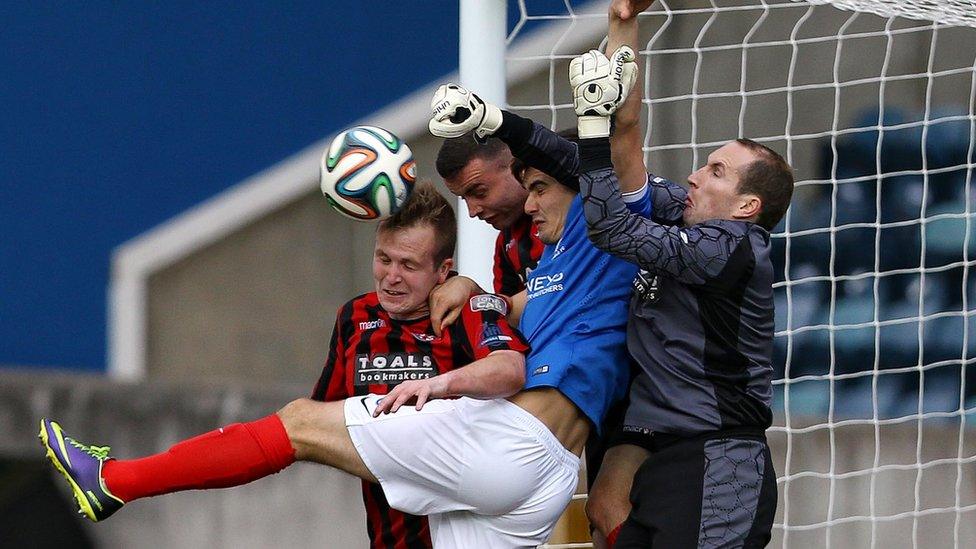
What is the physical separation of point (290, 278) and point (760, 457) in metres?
4.63

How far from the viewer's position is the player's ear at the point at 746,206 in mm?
3664

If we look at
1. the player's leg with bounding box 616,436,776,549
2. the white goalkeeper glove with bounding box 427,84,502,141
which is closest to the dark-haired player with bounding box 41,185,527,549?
the white goalkeeper glove with bounding box 427,84,502,141

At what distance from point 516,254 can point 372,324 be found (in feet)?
2.04

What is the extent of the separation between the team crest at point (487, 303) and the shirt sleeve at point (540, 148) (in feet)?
1.17

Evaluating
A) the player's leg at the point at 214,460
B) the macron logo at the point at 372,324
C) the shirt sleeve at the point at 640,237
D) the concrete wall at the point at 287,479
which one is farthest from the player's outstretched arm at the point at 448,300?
the concrete wall at the point at 287,479

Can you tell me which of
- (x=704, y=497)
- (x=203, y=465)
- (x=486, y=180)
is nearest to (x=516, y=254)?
(x=486, y=180)

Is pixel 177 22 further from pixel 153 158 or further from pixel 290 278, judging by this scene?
pixel 290 278

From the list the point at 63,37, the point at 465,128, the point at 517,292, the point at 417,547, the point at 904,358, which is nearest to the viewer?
the point at 465,128

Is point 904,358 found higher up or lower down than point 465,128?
lower down

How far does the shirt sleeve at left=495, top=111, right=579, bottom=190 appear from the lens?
374 cm

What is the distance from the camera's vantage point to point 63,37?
772 cm

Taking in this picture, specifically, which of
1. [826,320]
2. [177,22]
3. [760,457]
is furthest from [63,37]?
[760,457]

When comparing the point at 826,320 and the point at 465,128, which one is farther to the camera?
the point at 826,320

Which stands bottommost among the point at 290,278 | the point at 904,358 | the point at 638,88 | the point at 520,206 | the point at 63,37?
the point at 904,358
